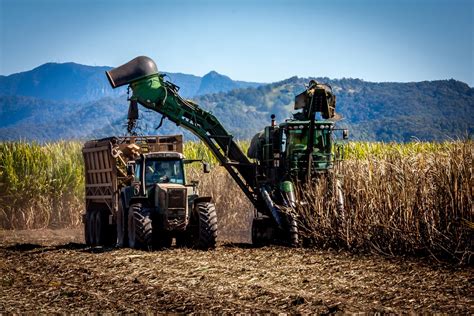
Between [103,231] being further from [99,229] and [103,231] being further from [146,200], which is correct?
[146,200]

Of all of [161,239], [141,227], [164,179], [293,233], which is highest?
[164,179]

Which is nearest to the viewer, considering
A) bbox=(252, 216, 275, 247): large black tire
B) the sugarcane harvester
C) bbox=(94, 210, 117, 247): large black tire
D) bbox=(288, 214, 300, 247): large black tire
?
bbox=(288, 214, 300, 247): large black tire

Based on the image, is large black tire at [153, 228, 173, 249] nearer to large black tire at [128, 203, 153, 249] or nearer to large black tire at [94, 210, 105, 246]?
large black tire at [128, 203, 153, 249]

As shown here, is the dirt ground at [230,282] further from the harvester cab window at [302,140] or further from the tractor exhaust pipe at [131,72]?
the tractor exhaust pipe at [131,72]

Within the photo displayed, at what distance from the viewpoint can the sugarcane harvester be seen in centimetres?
2142

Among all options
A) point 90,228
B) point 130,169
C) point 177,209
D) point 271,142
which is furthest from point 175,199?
point 90,228

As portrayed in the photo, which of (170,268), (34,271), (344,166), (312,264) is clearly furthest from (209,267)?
(344,166)

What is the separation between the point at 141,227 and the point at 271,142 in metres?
4.86

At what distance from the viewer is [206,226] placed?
19609 millimetres

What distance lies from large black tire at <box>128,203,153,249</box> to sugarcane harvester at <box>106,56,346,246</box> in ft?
10.8

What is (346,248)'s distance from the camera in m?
18.9

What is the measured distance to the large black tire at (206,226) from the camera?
19.6 meters

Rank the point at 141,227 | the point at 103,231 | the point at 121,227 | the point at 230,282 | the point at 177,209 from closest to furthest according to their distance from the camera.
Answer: the point at 230,282, the point at 141,227, the point at 177,209, the point at 121,227, the point at 103,231

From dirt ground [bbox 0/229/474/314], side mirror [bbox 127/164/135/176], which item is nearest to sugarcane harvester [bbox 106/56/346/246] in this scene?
dirt ground [bbox 0/229/474/314]
